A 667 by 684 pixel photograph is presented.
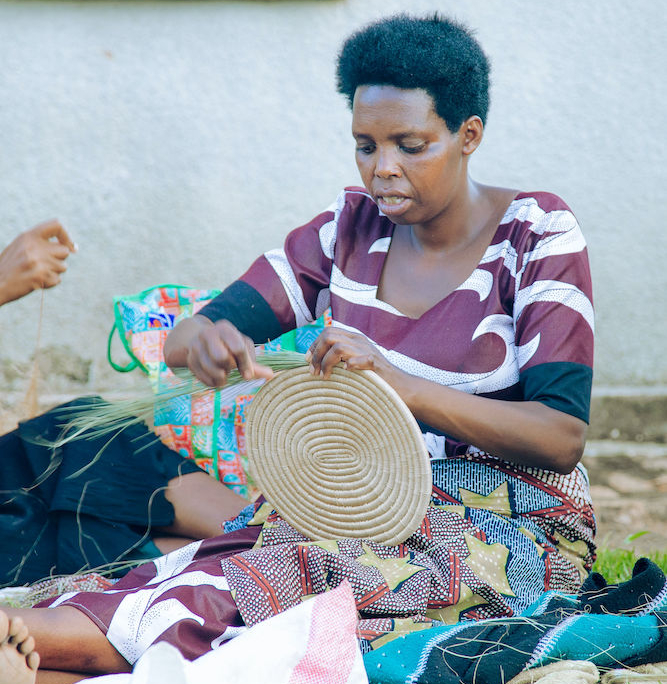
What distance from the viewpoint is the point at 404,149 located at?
88.9 inches

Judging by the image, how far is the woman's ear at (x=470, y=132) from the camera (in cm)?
232

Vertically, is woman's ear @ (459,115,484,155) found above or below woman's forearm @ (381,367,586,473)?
above

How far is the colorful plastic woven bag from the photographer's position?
319 cm

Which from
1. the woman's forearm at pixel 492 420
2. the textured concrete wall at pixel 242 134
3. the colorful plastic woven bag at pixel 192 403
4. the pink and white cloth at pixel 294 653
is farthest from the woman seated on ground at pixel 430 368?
the textured concrete wall at pixel 242 134

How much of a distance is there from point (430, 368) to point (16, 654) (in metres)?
1.14

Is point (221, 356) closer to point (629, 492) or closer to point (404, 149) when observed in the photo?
point (404, 149)

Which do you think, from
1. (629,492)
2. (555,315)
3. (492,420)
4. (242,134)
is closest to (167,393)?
(492,420)

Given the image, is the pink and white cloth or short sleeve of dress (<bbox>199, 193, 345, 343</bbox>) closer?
the pink and white cloth

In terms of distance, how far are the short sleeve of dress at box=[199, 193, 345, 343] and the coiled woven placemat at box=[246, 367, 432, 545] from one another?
0.43 metres

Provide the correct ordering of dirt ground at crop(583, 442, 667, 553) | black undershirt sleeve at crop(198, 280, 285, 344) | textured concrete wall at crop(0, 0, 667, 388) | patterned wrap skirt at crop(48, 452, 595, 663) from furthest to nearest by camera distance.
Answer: textured concrete wall at crop(0, 0, 667, 388) → dirt ground at crop(583, 442, 667, 553) → black undershirt sleeve at crop(198, 280, 285, 344) → patterned wrap skirt at crop(48, 452, 595, 663)

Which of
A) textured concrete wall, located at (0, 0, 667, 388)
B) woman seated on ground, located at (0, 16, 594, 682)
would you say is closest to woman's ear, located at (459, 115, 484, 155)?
woman seated on ground, located at (0, 16, 594, 682)

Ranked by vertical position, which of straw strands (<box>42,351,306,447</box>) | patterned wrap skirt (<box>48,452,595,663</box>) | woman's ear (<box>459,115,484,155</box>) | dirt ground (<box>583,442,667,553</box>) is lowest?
dirt ground (<box>583,442,667,553</box>)

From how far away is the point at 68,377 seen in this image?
4352 mm

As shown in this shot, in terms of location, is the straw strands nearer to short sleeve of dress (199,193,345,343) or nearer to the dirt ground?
short sleeve of dress (199,193,345,343)
